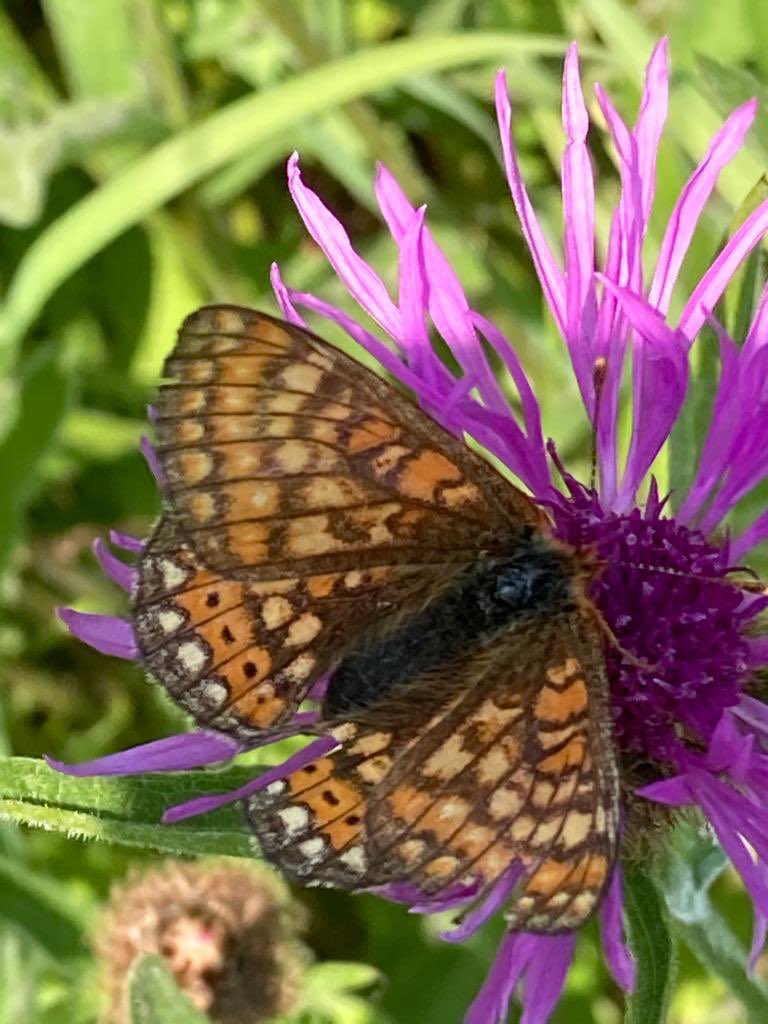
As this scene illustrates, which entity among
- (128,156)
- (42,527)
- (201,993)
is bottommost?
(201,993)

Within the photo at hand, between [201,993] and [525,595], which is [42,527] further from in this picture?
[525,595]

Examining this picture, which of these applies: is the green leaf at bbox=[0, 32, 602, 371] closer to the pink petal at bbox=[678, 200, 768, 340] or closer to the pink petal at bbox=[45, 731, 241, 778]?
the pink petal at bbox=[678, 200, 768, 340]

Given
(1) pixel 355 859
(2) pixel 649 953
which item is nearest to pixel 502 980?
(2) pixel 649 953

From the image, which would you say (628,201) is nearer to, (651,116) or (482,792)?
(651,116)

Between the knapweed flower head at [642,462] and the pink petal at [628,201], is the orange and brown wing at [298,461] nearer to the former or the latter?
the knapweed flower head at [642,462]

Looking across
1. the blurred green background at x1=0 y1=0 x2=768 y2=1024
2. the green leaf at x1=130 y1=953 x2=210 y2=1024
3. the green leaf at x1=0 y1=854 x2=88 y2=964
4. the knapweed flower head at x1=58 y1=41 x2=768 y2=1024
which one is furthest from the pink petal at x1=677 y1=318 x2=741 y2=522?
the green leaf at x1=0 y1=854 x2=88 y2=964

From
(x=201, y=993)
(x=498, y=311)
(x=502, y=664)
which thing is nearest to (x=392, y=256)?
(x=498, y=311)
